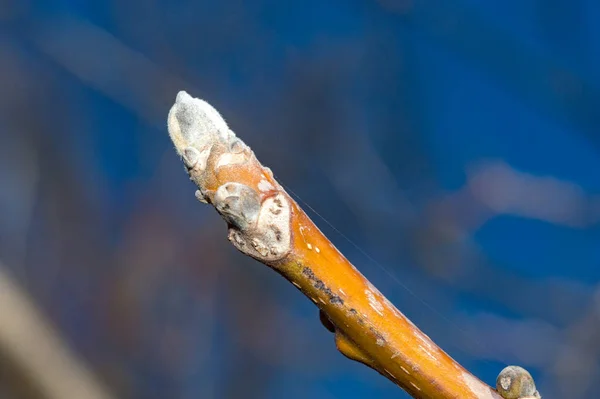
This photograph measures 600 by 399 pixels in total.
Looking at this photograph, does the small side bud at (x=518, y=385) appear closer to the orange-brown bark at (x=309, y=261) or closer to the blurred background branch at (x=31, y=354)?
the orange-brown bark at (x=309, y=261)

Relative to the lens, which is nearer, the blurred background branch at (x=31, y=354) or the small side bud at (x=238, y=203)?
the small side bud at (x=238, y=203)

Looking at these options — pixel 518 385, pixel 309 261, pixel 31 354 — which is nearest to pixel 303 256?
pixel 309 261

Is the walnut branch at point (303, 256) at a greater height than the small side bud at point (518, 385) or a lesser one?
lesser

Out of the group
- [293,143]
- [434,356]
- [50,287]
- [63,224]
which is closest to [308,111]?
[293,143]

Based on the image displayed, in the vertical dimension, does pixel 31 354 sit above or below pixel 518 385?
below

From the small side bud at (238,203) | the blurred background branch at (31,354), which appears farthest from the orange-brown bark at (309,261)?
the blurred background branch at (31,354)

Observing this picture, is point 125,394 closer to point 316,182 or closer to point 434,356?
point 316,182

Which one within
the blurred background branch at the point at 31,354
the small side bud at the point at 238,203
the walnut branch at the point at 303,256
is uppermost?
the walnut branch at the point at 303,256

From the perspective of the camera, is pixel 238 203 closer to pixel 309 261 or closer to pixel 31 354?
pixel 309 261
